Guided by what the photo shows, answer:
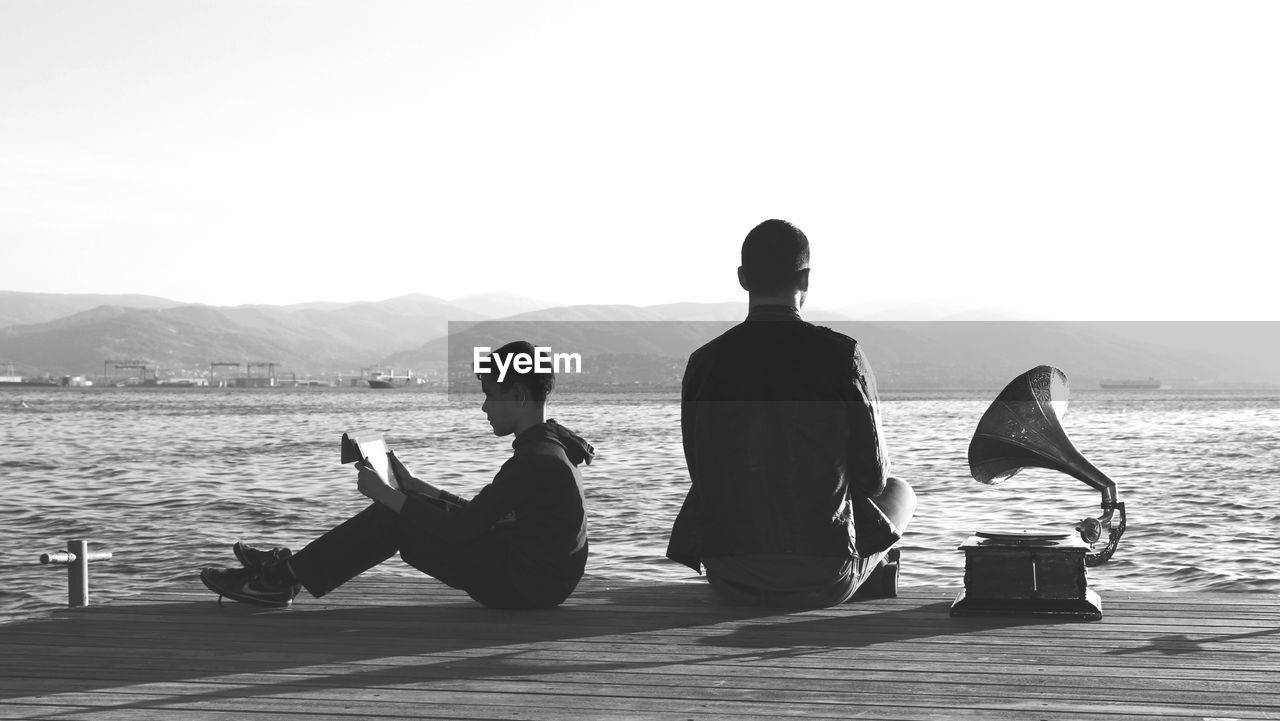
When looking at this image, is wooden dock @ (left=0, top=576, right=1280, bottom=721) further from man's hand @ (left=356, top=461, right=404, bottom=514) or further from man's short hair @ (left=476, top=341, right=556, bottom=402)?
A: man's short hair @ (left=476, top=341, right=556, bottom=402)

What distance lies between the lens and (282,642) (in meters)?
5.49

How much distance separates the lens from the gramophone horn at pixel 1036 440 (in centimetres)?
611

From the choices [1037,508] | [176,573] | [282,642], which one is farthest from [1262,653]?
[1037,508]

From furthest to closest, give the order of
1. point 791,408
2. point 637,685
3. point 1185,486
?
point 1185,486 < point 791,408 < point 637,685

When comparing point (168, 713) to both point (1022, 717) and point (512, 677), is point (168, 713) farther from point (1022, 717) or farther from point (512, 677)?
point (1022, 717)

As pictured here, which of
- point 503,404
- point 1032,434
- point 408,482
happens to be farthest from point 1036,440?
point 408,482

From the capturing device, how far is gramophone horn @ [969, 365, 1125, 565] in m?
6.11

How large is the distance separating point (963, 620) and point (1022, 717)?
176cm

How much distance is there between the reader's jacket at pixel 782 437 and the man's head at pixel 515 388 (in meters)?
0.70

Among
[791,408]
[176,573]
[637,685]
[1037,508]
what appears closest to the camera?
[637,685]

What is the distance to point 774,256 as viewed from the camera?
531 cm

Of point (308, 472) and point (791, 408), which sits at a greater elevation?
point (791, 408)

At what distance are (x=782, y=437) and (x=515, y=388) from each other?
123cm

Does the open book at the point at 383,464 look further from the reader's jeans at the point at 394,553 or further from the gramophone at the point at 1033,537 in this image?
the gramophone at the point at 1033,537
